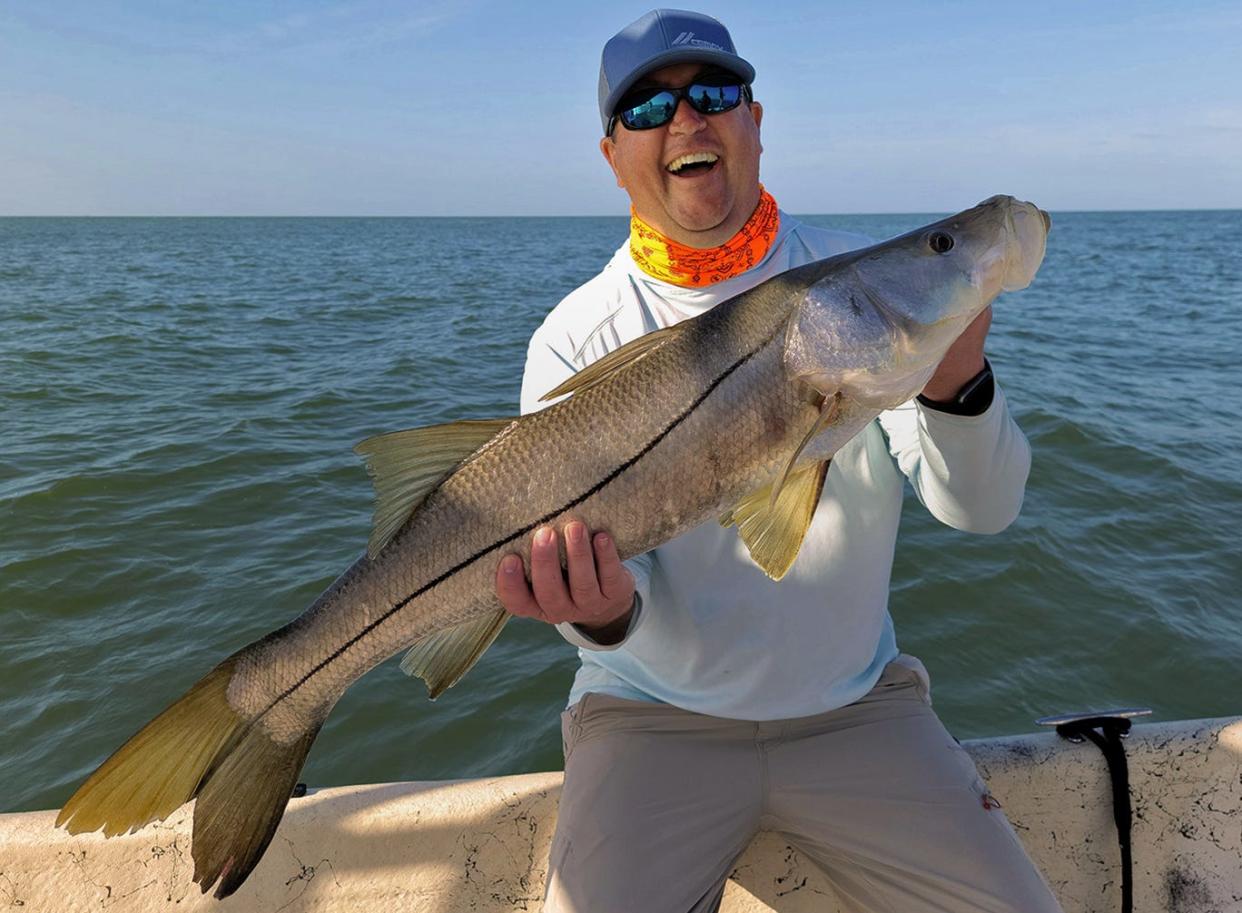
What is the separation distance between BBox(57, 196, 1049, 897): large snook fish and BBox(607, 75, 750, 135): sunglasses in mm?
979

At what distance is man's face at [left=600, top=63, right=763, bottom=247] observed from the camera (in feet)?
9.11

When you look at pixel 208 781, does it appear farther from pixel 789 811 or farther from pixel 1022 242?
pixel 1022 242

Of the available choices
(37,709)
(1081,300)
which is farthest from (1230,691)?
(1081,300)

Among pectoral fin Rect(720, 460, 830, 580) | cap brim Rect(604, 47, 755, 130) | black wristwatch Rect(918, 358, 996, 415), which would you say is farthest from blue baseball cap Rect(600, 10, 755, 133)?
pectoral fin Rect(720, 460, 830, 580)

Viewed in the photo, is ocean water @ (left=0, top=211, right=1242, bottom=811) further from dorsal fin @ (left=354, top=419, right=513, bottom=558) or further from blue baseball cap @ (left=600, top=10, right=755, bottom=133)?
blue baseball cap @ (left=600, top=10, right=755, bottom=133)

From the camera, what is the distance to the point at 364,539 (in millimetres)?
7445

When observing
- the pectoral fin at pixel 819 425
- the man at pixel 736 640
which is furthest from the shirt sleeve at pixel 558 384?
the pectoral fin at pixel 819 425

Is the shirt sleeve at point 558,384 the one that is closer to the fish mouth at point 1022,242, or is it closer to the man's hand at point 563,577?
the man's hand at point 563,577

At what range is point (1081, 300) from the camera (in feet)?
73.4

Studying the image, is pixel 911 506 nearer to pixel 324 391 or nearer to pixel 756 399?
pixel 756 399

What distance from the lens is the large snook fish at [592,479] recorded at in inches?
78.5

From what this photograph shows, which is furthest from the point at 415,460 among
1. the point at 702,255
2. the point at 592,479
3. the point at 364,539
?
the point at 364,539

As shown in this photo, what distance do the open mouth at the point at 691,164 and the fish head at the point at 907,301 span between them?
0.95 meters

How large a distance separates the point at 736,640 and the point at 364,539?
550 cm
